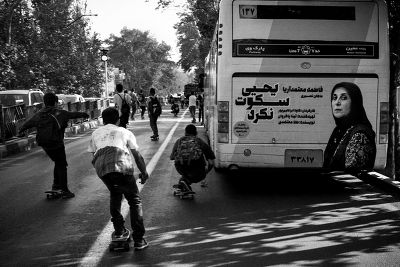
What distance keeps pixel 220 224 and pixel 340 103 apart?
2.99m

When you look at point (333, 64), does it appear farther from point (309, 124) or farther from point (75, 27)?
point (75, 27)

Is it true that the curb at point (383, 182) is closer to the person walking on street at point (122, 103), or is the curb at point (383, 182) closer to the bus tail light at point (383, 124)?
the bus tail light at point (383, 124)

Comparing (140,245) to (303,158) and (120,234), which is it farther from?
(303,158)

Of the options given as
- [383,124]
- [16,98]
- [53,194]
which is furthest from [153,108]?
[383,124]

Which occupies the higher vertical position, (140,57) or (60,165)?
(140,57)

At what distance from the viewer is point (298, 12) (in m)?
8.38

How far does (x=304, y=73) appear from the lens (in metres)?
8.40

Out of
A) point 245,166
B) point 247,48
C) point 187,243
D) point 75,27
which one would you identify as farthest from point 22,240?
point 75,27

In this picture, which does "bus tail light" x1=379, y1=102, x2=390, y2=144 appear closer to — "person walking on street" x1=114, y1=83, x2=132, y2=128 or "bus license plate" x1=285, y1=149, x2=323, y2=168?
"bus license plate" x1=285, y1=149, x2=323, y2=168

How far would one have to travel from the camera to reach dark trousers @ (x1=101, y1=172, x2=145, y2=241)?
18.3 ft

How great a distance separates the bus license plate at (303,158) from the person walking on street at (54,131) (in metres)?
3.30

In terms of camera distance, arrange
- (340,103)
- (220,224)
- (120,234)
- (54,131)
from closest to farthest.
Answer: (120,234) → (220,224) → (340,103) → (54,131)

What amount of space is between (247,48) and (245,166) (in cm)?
185

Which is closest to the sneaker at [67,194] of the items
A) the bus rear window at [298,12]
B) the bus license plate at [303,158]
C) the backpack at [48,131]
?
the backpack at [48,131]
